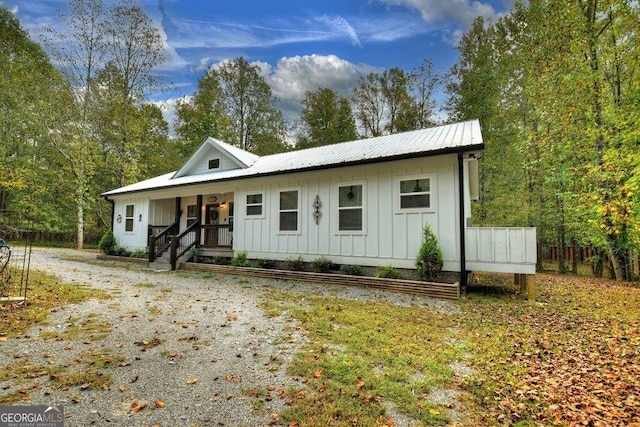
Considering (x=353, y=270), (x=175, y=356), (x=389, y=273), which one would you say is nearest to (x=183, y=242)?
(x=353, y=270)

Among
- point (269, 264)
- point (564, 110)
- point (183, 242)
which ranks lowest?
point (269, 264)

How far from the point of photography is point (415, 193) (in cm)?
858

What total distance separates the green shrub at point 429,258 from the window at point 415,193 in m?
0.84

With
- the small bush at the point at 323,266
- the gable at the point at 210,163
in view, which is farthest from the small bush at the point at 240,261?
the gable at the point at 210,163

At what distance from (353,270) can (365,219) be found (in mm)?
1540

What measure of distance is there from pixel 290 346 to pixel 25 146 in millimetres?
26684

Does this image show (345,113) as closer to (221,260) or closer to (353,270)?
(221,260)

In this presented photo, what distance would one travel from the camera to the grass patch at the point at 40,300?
4684mm

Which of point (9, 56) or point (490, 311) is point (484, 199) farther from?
point (9, 56)

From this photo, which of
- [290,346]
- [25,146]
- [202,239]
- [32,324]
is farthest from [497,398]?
[25,146]

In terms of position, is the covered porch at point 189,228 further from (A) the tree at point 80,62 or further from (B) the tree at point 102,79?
(A) the tree at point 80,62

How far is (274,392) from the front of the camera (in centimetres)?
305

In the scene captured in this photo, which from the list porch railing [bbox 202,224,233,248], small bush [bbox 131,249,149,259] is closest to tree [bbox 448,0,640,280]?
porch railing [bbox 202,224,233,248]

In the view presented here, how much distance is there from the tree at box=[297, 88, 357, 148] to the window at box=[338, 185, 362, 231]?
16184 mm
